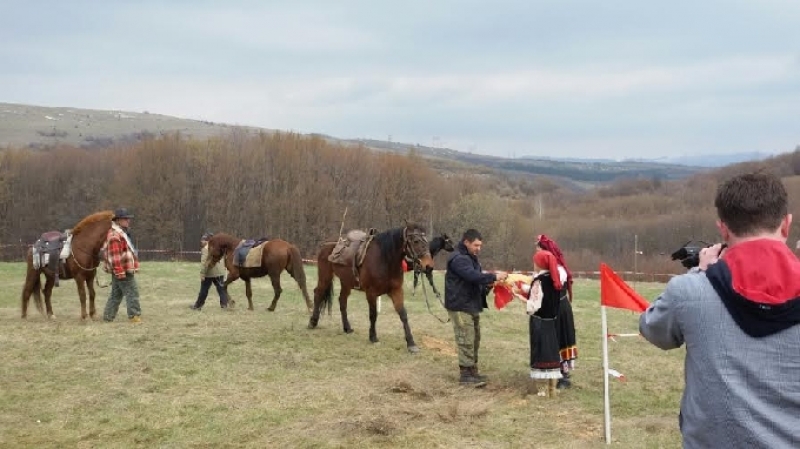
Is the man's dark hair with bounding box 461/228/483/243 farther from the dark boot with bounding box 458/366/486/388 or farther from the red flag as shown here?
the red flag

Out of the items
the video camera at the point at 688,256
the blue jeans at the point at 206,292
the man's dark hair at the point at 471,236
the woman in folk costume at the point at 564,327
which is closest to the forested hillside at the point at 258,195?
the blue jeans at the point at 206,292

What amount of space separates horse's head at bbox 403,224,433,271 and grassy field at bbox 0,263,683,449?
141cm

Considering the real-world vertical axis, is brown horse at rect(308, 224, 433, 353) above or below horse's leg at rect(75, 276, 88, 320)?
above

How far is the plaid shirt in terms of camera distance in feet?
37.0

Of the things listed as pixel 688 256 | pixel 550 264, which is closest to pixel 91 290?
pixel 550 264

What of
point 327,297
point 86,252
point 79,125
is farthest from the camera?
point 79,125

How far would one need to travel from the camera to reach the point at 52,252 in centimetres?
1194

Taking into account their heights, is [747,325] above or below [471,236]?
above

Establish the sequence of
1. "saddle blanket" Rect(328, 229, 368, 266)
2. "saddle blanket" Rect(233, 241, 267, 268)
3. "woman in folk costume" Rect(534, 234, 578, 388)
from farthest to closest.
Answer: "saddle blanket" Rect(233, 241, 267, 268) < "saddle blanket" Rect(328, 229, 368, 266) < "woman in folk costume" Rect(534, 234, 578, 388)

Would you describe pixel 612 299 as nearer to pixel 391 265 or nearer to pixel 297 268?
pixel 391 265

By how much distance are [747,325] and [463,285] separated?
20.5 ft

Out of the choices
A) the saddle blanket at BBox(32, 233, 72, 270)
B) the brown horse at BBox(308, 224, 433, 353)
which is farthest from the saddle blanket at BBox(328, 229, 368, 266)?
the saddle blanket at BBox(32, 233, 72, 270)

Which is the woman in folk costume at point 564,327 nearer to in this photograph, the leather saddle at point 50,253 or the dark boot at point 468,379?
the dark boot at point 468,379

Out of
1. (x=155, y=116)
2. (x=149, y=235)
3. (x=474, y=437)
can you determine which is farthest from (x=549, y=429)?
(x=155, y=116)
